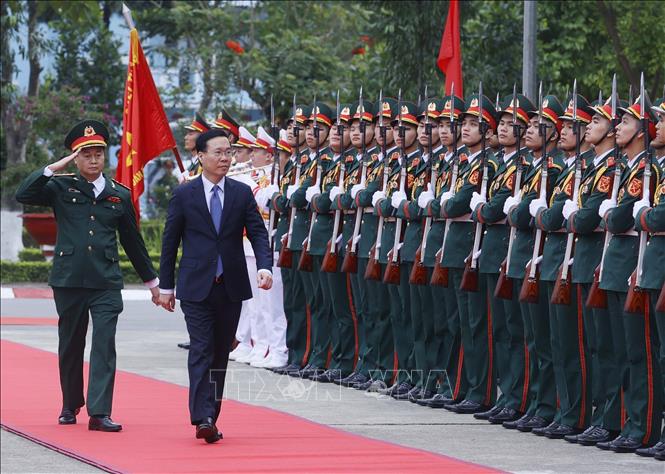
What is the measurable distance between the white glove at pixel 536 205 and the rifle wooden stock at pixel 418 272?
1618 mm

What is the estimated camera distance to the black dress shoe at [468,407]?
11234 mm

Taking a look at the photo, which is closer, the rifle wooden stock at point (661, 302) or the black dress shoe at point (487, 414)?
the rifle wooden stock at point (661, 302)

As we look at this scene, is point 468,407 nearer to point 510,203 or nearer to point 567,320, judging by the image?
point 567,320

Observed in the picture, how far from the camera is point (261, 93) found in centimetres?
3219

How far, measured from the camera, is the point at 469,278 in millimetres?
11055

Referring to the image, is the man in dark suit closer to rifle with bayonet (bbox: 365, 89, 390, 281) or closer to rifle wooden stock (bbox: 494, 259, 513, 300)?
rifle wooden stock (bbox: 494, 259, 513, 300)

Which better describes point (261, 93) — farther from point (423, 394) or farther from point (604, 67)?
point (423, 394)

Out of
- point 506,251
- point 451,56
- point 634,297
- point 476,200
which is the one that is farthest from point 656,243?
point 451,56

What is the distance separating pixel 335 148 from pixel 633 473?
5056 mm

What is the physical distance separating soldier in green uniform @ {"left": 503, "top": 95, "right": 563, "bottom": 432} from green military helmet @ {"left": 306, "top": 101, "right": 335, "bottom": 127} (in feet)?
10.4

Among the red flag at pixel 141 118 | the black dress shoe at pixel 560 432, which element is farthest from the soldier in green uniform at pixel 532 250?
the red flag at pixel 141 118

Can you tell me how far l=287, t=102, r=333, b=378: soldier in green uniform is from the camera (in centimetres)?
1342

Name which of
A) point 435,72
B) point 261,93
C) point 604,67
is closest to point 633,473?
point 435,72

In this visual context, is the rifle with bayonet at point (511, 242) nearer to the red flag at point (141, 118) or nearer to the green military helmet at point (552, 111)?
the green military helmet at point (552, 111)
